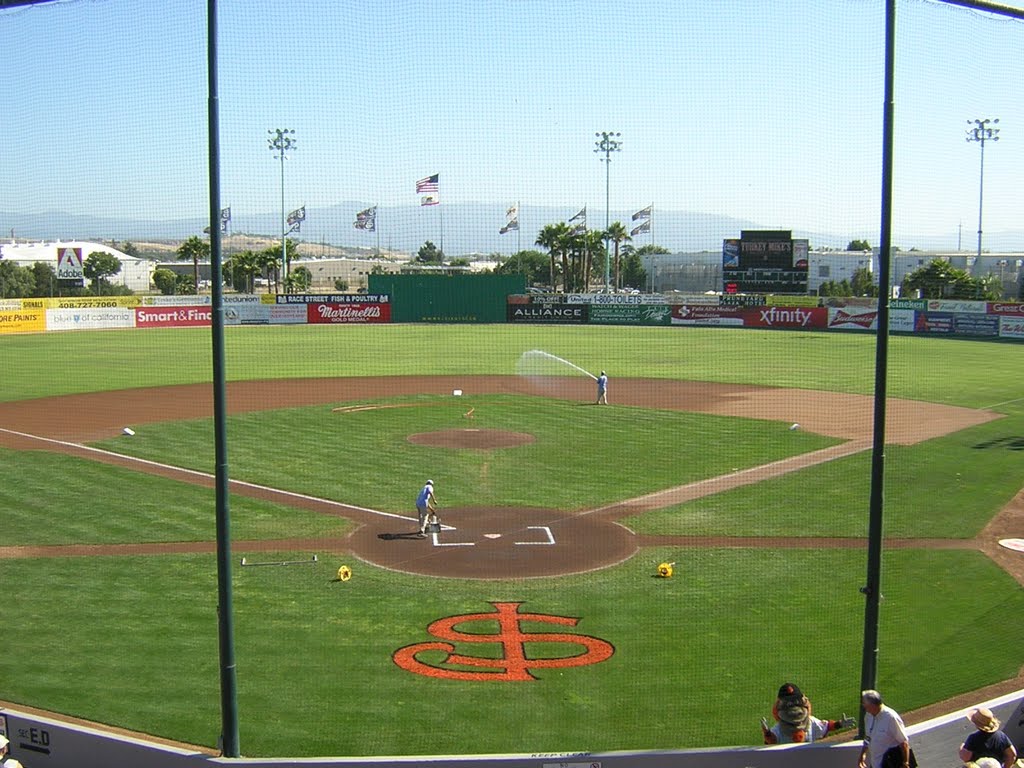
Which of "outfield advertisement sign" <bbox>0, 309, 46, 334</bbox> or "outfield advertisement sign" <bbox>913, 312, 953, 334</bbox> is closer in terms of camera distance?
"outfield advertisement sign" <bbox>0, 309, 46, 334</bbox>

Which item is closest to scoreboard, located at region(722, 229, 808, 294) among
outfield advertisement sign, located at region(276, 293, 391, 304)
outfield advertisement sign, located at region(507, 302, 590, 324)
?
outfield advertisement sign, located at region(507, 302, 590, 324)

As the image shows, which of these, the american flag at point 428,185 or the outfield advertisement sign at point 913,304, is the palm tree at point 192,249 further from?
the outfield advertisement sign at point 913,304

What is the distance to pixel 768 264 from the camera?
51750mm

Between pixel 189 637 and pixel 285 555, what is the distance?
12.4ft

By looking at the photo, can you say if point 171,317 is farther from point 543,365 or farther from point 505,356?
point 543,365

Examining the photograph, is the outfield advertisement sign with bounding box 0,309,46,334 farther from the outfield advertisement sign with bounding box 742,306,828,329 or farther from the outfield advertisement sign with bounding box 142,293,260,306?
the outfield advertisement sign with bounding box 742,306,828,329

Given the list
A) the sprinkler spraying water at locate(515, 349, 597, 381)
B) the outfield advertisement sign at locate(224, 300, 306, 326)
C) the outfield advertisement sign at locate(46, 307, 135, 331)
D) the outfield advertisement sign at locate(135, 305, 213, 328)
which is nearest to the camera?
the sprinkler spraying water at locate(515, 349, 597, 381)

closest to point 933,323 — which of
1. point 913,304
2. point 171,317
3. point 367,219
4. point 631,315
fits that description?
point 913,304

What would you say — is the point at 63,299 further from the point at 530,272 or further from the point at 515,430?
the point at 515,430

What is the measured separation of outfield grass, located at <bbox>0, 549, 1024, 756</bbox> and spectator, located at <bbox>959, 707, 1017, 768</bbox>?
2.85 m

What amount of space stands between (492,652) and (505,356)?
3876 centimetres

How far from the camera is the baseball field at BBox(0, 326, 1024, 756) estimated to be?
11.0 meters

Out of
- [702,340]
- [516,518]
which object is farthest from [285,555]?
[702,340]

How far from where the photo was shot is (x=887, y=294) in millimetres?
8789
